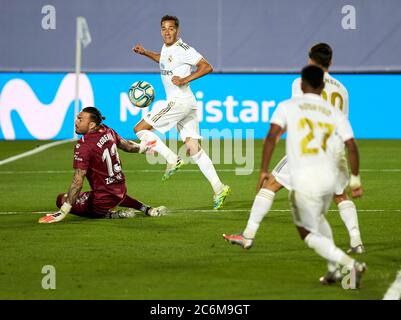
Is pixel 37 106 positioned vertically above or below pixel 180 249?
above

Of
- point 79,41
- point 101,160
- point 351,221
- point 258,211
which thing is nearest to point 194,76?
point 101,160

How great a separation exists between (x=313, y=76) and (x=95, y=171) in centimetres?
440

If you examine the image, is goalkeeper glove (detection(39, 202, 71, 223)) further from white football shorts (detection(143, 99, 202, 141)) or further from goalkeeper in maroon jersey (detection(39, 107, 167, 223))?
white football shorts (detection(143, 99, 202, 141))

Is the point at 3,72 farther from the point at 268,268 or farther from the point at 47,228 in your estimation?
the point at 268,268

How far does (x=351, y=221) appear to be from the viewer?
1024 cm

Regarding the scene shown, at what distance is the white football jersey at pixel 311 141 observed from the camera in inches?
331

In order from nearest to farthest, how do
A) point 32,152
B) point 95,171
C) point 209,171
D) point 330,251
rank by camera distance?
point 330,251 → point 95,171 → point 209,171 → point 32,152

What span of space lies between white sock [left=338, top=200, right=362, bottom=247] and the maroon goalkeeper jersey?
10.3ft

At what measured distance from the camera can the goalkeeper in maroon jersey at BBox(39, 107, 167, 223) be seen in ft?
40.0

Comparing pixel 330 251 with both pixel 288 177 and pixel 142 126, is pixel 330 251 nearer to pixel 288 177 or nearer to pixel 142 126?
pixel 288 177

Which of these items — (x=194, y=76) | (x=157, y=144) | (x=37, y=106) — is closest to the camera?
Result: (x=194, y=76)

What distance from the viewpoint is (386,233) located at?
11.5 metres

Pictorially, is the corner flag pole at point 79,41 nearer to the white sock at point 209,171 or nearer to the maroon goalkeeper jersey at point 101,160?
the white sock at point 209,171

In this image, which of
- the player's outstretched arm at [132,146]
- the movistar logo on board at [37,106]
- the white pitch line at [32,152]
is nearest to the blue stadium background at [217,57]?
the movistar logo on board at [37,106]
